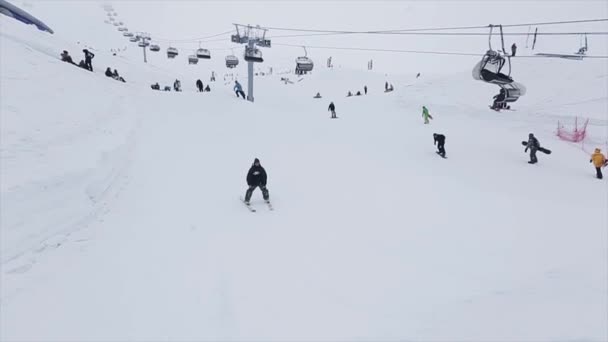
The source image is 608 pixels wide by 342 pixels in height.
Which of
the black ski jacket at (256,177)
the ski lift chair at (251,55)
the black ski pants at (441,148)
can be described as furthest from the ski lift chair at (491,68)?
the ski lift chair at (251,55)

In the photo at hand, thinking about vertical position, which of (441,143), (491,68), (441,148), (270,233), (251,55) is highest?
(251,55)

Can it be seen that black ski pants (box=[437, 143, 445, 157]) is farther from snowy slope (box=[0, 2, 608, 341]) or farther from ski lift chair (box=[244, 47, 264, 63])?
ski lift chair (box=[244, 47, 264, 63])

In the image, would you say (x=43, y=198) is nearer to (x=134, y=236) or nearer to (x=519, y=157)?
(x=134, y=236)

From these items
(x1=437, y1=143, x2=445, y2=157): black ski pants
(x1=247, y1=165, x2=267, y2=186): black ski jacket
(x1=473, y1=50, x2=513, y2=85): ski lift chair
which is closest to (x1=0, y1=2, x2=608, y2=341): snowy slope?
(x1=437, y1=143, x2=445, y2=157): black ski pants

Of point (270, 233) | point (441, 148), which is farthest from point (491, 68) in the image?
point (270, 233)

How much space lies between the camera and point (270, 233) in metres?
9.23

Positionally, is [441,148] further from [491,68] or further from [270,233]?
[270,233]

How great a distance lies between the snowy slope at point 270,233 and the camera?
5.73 metres

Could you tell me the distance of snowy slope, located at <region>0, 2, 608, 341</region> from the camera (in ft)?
18.8

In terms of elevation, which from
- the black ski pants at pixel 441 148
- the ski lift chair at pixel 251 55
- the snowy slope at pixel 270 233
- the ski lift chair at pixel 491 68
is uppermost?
the ski lift chair at pixel 251 55

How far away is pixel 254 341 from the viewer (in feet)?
17.1

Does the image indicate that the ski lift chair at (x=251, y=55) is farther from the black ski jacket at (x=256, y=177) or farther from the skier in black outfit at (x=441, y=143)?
the black ski jacket at (x=256, y=177)

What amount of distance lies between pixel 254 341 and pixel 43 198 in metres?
6.34

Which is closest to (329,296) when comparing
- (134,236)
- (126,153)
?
(134,236)
